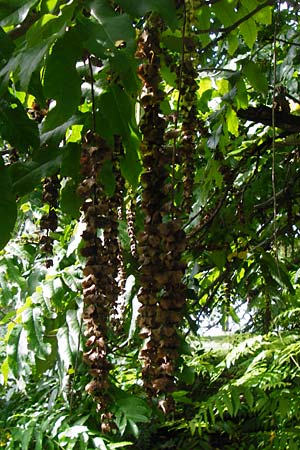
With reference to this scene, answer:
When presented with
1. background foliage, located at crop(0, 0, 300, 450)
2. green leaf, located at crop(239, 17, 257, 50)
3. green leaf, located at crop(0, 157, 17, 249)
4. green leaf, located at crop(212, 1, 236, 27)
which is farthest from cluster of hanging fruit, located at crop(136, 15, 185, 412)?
green leaf, located at crop(239, 17, 257, 50)

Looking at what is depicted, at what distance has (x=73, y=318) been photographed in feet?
5.17

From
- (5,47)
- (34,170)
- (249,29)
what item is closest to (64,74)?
(5,47)

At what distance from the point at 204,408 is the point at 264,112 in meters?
1.31

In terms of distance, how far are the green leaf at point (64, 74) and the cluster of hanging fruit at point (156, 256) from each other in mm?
96

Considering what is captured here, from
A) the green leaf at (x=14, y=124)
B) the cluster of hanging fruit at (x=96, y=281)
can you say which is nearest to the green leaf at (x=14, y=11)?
the green leaf at (x=14, y=124)

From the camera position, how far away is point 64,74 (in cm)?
80

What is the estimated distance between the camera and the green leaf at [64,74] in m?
0.80

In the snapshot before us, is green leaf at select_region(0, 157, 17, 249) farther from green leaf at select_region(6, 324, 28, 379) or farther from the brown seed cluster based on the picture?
green leaf at select_region(6, 324, 28, 379)

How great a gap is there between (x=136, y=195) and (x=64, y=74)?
3.14 ft

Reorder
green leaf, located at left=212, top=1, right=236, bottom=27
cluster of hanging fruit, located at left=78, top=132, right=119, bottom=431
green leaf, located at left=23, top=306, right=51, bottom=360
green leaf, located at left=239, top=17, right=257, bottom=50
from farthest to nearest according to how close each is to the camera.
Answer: green leaf, located at left=23, top=306, right=51, bottom=360
green leaf, located at left=239, top=17, right=257, bottom=50
green leaf, located at left=212, top=1, right=236, bottom=27
cluster of hanging fruit, located at left=78, top=132, right=119, bottom=431

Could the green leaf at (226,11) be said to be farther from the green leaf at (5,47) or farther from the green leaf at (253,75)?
the green leaf at (5,47)

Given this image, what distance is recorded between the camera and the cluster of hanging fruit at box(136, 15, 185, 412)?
76 centimetres

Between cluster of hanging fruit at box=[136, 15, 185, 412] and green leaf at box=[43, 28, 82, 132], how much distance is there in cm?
10

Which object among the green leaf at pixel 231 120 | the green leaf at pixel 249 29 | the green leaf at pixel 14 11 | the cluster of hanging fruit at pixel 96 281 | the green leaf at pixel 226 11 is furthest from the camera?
the green leaf at pixel 231 120
